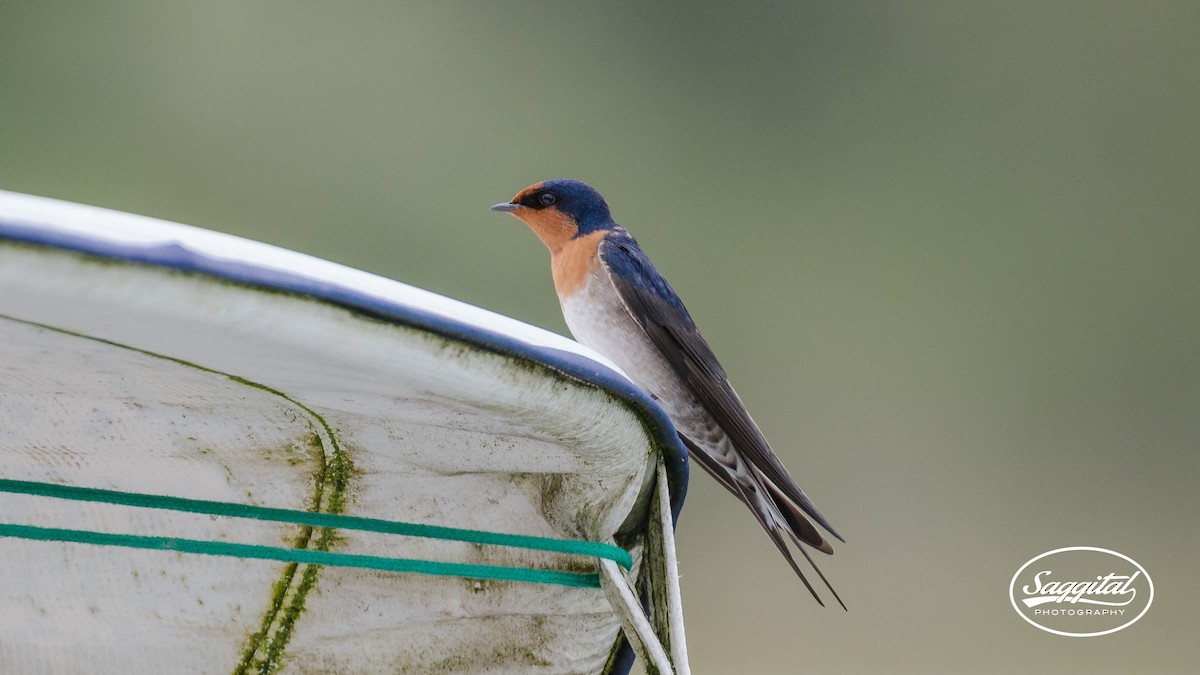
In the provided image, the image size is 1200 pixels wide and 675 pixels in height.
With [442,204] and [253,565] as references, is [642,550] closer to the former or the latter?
[253,565]

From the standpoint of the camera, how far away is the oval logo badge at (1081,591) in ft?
12.2

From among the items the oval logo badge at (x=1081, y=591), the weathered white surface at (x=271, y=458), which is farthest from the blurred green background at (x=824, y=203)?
the weathered white surface at (x=271, y=458)

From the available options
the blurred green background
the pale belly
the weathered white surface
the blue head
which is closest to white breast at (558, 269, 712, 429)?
the pale belly

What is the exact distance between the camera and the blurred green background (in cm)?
441

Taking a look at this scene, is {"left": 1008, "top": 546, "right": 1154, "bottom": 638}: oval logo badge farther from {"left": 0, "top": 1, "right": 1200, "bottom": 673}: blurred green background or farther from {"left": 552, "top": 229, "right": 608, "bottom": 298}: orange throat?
{"left": 552, "top": 229, "right": 608, "bottom": 298}: orange throat

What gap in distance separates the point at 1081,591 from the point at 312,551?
11.1 ft

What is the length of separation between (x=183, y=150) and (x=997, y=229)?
392 centimetres

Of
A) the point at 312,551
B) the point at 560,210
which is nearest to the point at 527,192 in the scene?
the point at 560,210

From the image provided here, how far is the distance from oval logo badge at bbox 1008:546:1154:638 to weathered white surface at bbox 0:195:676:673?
3.30 meters

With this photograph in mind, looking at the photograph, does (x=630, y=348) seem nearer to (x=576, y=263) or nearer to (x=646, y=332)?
(x=646, y=332)

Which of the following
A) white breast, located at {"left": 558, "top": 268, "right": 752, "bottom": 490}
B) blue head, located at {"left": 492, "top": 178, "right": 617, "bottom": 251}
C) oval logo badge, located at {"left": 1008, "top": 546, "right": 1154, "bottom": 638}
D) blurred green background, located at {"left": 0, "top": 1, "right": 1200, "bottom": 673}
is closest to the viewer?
white breast, located at {"left": 558, "top": 268, "right": 752, "bottom": 490}

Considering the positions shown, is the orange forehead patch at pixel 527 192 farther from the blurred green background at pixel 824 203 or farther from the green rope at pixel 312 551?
the blurred green background at pixel 824 203

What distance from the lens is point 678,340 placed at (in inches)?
70.4

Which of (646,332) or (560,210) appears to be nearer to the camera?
(646,332)
